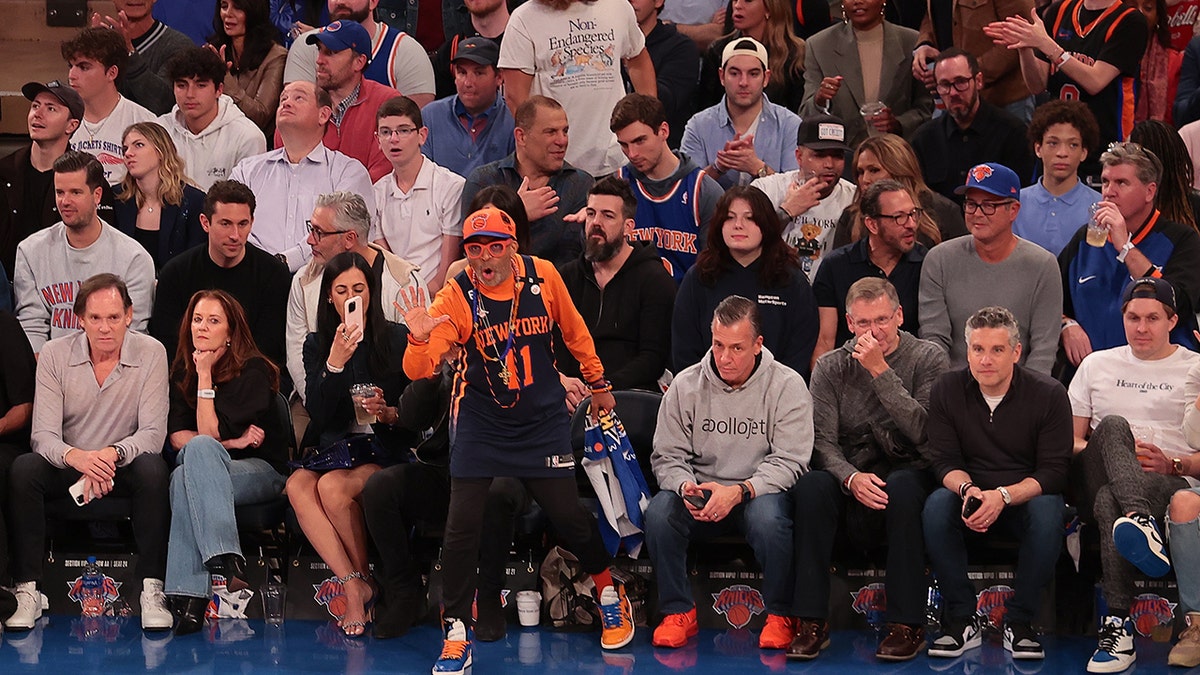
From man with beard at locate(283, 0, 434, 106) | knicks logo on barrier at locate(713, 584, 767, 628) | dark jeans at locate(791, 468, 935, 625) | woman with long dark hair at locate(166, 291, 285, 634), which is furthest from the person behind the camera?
man with beard at locate(283, 0, 434, 106)

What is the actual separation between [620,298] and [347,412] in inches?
51.7

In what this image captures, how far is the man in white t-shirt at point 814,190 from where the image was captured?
7.52 meters

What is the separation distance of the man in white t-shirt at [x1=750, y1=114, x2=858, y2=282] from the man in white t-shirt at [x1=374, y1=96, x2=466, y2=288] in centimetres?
154

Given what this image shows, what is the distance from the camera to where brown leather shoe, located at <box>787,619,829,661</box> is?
6.09 m

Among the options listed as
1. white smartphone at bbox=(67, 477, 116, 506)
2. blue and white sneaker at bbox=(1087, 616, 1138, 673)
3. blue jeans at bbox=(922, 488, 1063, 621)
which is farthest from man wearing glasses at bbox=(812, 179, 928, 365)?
white smartphone at bbox=(67, 477, 116, 506)

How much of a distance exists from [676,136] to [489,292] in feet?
11.5

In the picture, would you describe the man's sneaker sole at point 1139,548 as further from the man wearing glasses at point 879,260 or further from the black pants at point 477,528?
the black pants at point 477,528

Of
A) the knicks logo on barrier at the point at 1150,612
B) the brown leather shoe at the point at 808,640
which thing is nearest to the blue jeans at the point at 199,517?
the brown leather shoe at the point at 808,640

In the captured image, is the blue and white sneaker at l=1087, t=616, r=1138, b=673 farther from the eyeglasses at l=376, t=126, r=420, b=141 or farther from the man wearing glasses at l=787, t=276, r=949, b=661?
the eyeglasses at l=376, t=126, r=420, b=141

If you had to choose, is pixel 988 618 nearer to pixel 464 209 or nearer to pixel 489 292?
pixel 489 292

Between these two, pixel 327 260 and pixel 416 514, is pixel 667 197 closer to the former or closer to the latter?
pixel 327 260

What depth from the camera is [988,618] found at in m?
6.46

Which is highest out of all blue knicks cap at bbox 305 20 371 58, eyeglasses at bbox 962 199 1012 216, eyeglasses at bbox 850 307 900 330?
blue knicks cap at bbox 305 20 371 58

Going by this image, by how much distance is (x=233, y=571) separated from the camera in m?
6.74
